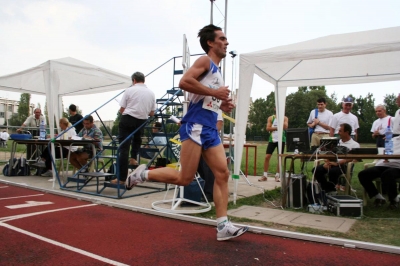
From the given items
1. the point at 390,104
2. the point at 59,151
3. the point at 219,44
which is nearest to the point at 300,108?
the point at 390,104

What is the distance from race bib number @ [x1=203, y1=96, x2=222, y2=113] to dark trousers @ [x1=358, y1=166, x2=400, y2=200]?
3183 mm

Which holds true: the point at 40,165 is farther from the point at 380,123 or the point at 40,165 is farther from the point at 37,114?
the point at 380,123

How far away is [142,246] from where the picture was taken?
3168mm

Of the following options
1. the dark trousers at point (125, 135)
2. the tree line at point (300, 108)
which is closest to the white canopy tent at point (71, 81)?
the dark trousers at point (125, 135)

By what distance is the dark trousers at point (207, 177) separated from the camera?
5492 millimetres

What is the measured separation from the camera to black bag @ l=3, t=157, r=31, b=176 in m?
8.47

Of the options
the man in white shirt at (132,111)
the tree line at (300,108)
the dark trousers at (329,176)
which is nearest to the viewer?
the dark trousers at (329,176)

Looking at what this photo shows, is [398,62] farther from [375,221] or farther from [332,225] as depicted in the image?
[332,225]

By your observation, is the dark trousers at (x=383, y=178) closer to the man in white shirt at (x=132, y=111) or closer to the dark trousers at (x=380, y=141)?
the dark trousers at (x=380, y=141)

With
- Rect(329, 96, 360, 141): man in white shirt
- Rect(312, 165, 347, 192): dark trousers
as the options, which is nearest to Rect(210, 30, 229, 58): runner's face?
Rect(312, 165, 347, 192): dark trousers

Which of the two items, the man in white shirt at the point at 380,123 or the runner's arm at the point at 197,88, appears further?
the man in white shirt at the point at 380,123

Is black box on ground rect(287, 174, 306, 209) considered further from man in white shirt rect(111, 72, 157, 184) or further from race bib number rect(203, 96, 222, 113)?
man in white shirt rect(111, 72, 157, 184)

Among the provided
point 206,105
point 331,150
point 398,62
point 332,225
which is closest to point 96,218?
point 206,105

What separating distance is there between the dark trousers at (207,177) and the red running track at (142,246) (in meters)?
1.33
